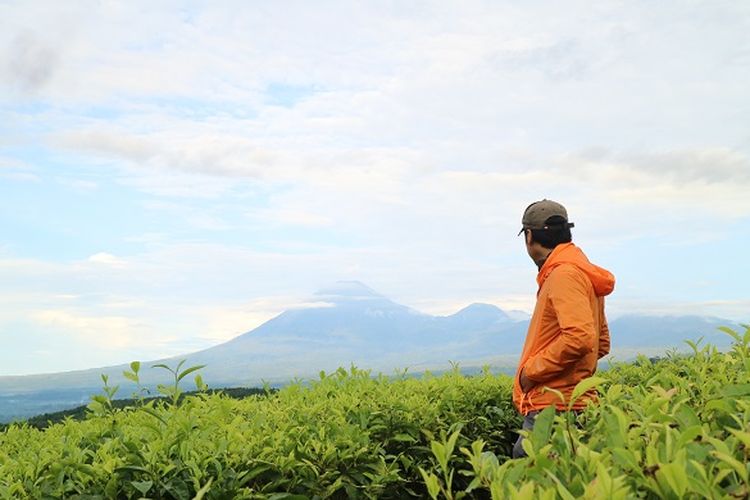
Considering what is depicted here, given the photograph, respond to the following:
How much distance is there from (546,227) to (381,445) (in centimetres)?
202

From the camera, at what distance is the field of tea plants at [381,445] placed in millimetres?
2053

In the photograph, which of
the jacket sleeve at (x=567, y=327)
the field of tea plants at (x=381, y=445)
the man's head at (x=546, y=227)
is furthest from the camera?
the man's head at (x=546, y=227)

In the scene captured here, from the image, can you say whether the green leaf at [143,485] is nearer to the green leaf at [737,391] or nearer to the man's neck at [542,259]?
the green leaf at [737,391]

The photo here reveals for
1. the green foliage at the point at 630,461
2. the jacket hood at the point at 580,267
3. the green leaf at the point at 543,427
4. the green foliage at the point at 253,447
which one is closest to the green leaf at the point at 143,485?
the green foliage at the point at 253,447

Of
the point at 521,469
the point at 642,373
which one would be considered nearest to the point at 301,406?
the point at 521,469

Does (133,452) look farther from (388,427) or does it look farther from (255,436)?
(388,427)

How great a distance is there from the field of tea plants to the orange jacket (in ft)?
1.11

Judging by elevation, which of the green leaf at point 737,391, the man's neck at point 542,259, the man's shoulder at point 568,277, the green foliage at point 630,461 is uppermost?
the man's neck at point 542,259

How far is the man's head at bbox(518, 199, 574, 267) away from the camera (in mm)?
5516

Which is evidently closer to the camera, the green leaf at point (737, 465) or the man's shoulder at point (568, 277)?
the green leaf at point (737, 465)

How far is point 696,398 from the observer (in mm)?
3664

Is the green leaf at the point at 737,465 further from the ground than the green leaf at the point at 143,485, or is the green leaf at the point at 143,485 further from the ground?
the green leaf at the point at 737,465

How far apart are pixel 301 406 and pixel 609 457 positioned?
3.45 m

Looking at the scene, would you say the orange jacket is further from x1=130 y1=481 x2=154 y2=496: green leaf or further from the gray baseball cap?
x1=130 y1=481 x2=154 y2=496: green leaf
